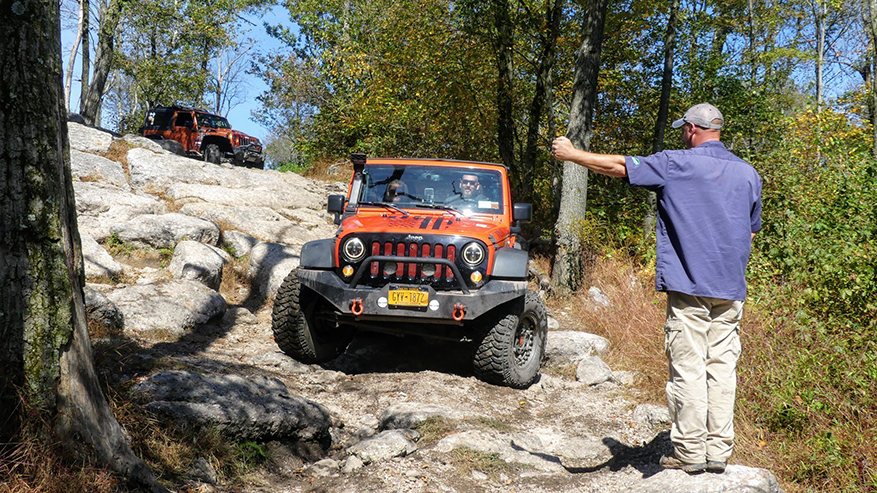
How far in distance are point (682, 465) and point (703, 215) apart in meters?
1.26

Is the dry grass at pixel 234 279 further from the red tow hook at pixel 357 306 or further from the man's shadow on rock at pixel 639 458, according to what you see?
the man's shadow on rock at pixel 639 458

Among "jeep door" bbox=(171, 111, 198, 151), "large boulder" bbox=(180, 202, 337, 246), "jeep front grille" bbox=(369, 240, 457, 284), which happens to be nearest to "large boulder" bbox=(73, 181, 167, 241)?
"large boulder" bbox=(180, 202, 337, 246)

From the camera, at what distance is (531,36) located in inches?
504

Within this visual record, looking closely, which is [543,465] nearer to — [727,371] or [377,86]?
[727,371]

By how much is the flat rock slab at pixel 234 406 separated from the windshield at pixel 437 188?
2.45 metres

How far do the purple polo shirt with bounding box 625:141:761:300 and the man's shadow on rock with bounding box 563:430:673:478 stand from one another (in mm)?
1117

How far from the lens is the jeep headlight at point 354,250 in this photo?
5422 mm

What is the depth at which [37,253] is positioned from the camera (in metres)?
2.70

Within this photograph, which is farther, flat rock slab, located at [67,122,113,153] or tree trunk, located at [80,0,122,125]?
tree trunk, located at [80,0,122,125]

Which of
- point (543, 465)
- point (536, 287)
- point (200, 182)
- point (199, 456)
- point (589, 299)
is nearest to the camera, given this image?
point (199, 456)

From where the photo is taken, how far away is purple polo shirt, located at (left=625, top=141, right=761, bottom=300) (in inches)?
125

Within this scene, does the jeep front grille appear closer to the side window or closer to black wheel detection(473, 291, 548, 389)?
black wheel detection(473, 291, 548, 389)

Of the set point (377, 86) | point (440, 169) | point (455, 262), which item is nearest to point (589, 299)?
point (440, 169)

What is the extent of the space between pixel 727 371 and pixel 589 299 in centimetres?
561
